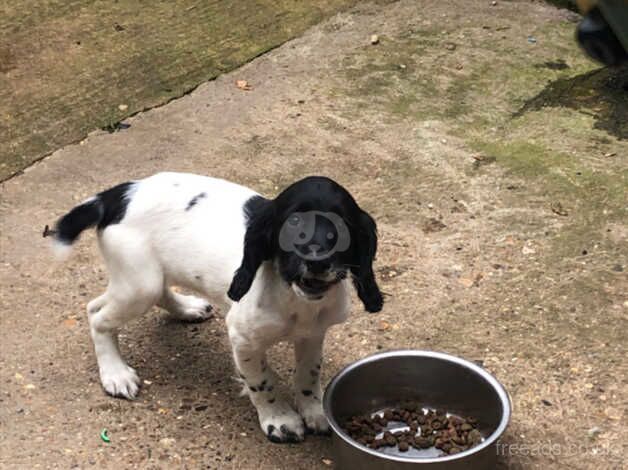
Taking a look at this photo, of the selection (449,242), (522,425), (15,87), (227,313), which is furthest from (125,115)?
(522,425)

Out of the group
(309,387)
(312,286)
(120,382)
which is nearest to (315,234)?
(312,286)

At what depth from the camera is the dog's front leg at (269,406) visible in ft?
12.6

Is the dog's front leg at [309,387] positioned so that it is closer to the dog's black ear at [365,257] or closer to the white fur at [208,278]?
the white fur at [208,278]

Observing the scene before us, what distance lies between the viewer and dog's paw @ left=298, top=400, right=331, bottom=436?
3988 millimetres

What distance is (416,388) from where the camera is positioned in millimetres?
3961

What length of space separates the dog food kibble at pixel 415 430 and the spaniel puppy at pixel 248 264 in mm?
215

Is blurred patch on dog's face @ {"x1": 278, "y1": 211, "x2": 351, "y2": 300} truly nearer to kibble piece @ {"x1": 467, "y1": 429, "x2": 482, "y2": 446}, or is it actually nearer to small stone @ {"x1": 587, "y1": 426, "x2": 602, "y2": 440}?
kibble piece @ {"x1": 467, "y1": 429, "x2": 482, "y2": 446}

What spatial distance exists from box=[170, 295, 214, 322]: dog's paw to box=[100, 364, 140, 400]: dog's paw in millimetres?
474

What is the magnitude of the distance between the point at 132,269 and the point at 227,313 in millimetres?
430

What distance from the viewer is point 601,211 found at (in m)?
5.35

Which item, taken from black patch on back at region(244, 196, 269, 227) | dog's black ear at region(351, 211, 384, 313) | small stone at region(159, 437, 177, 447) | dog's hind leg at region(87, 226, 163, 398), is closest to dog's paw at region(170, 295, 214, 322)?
dog's hind leg at region(87, 226, 163, 398)

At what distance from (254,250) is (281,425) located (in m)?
0.92

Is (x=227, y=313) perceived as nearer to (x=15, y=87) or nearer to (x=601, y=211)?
(x=601, y=211)

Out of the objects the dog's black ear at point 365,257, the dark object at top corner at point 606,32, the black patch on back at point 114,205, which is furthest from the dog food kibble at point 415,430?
the dark object at top corner at point 606,32
